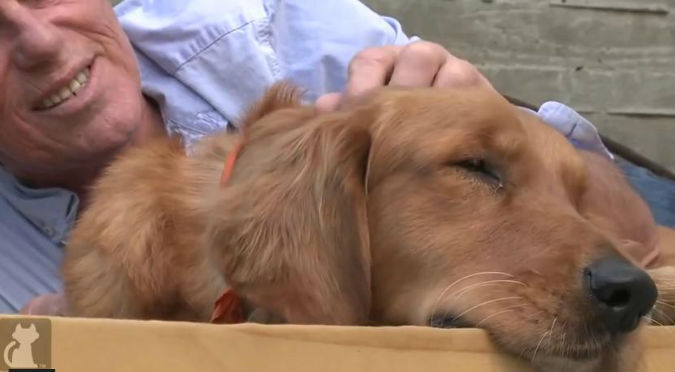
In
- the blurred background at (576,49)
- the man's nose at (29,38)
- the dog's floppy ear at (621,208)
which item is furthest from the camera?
the blurred background at (576,49)

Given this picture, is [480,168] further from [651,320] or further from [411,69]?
[411,69]

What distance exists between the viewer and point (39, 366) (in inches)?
40.9

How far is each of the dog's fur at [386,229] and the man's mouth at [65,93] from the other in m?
0.49

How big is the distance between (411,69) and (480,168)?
1.64 ft

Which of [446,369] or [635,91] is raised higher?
[446,369]

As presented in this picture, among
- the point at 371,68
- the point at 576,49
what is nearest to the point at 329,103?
the point at 371,68

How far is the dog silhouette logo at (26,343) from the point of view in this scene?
3.40 ft

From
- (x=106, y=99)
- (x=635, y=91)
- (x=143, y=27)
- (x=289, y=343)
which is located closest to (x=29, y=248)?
(x=106, y=99)

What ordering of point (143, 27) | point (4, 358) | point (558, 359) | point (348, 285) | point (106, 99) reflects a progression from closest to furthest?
point (4, 358)
point (558, 359)
point (348, 285)
point (106, 99)
point (143, 27)

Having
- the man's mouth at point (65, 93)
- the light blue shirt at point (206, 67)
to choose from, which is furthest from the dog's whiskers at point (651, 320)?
the man's mouth at point (65, 93)

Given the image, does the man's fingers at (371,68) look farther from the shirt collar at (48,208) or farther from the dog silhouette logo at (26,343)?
the dog silhouette logo at (26,343)

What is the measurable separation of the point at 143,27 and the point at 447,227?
Result: 119cm

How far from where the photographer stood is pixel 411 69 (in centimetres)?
186

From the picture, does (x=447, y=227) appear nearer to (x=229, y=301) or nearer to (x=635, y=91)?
(x=229, y=301)
